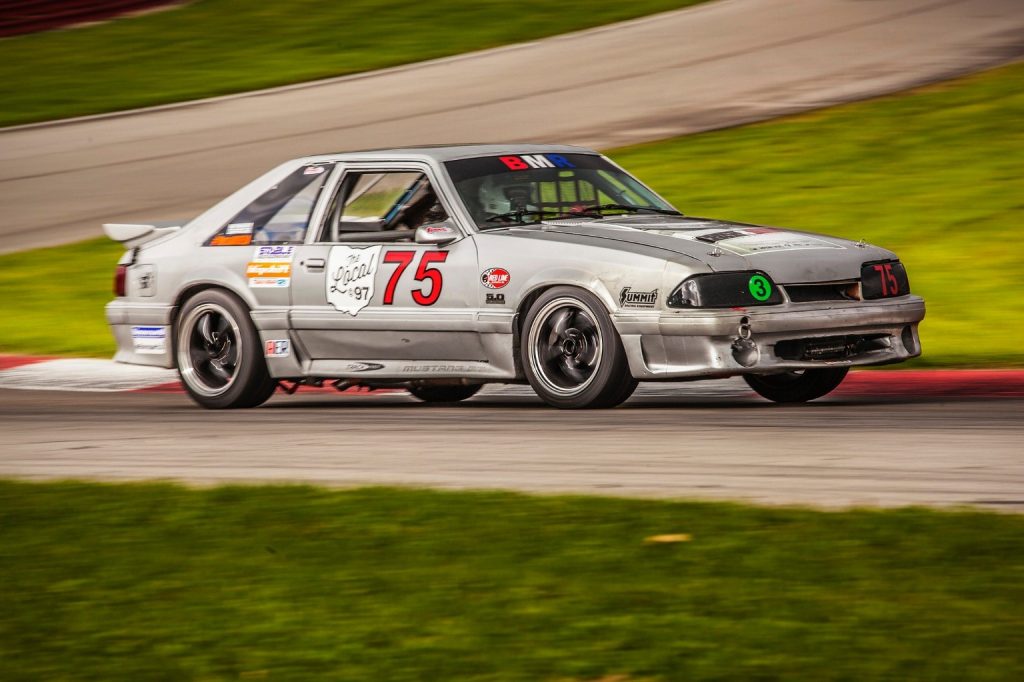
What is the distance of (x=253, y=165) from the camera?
20.3 meters

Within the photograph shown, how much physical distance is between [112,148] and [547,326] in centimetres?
1439

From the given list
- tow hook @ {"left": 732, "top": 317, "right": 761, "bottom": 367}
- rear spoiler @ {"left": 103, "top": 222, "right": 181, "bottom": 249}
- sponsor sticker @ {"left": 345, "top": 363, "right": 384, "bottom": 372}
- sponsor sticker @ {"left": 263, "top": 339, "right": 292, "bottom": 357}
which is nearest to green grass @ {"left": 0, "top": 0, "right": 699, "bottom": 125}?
rear spoiler @ {"left": 103, "top": 222, "right": 181, "bottom": 249}

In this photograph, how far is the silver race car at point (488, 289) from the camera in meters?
8.52

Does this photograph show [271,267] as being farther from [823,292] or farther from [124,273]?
[823,292]

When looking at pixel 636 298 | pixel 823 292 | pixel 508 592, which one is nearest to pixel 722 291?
pixel 636 298

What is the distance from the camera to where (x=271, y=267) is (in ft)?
32.4

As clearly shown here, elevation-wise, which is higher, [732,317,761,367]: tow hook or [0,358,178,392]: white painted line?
[732,317,761,367]: tow hook

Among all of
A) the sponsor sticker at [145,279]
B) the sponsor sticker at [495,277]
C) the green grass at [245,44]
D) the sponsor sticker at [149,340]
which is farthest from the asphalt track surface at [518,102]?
the sponsor sticker at [495,277]

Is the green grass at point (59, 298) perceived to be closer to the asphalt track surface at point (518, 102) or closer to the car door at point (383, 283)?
the asphalt track surface at point (518, 102)

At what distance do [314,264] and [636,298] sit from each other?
2.03 metres

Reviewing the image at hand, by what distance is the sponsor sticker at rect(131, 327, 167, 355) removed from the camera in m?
10.3

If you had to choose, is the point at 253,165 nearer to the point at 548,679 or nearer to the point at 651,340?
the point at 651,340

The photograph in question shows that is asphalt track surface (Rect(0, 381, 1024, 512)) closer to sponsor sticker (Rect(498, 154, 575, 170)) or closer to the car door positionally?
the car door

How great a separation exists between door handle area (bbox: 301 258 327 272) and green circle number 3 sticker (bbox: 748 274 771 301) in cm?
244
